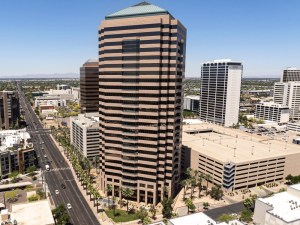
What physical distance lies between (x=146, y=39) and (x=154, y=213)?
286 feet

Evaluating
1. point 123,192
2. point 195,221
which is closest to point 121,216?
point 123,192

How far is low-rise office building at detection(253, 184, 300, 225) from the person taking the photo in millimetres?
108000

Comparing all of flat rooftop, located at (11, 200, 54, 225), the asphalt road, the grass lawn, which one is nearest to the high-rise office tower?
the grass lawn

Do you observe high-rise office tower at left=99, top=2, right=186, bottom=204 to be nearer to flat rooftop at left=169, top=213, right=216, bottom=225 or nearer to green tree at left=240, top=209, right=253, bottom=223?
green tree at left=240, top=209, right=253, bottom=223

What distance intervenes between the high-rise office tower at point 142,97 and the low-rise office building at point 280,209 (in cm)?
4818

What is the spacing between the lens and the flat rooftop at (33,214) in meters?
109

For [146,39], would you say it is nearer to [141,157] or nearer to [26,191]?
[141,157]

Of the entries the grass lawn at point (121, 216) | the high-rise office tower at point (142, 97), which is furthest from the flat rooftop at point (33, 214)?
the high-rise office tower at point (142, 97)

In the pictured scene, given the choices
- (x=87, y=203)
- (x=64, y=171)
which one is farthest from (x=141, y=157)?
(x=64, y=171)

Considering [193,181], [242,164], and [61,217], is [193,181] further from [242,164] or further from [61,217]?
[61,217]

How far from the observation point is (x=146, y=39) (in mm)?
136750

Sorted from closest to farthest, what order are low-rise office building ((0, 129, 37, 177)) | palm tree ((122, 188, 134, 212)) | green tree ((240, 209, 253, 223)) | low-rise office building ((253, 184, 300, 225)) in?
low-rise office building ((253, 184, 300, 225)) < green tree ((240, 209, 253, 223)) < palm tree ((122, 188, 134, 212)) < low-rise office building ((0, 129, 37, 177))

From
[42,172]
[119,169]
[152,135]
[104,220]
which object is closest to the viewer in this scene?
[104,220]

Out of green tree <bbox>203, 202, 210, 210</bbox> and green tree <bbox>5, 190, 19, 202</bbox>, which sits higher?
green tree <bbox>5, 190, 19, 202</bbox>
